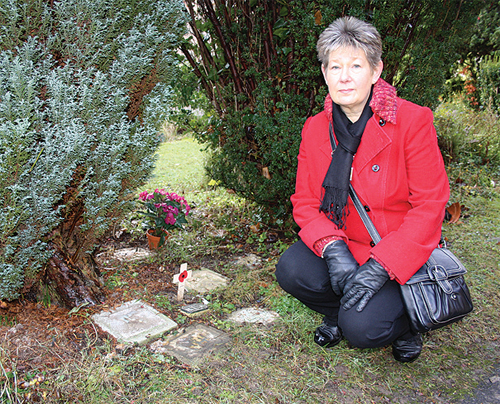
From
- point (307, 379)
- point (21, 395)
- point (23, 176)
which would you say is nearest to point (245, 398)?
point (307, 379)

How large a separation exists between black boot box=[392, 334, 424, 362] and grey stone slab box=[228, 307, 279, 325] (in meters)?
0.80

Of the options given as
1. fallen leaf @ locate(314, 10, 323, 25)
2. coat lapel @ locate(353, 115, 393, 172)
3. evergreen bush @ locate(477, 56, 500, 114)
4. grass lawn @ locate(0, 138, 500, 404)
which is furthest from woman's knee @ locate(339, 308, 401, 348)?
evergreen bush @ locate(477, 56, 500, 114)

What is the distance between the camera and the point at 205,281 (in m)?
3.14

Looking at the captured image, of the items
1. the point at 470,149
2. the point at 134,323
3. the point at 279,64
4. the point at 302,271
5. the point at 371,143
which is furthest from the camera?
the point at 470,149

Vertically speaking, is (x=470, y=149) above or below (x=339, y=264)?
below

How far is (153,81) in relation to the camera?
268cm

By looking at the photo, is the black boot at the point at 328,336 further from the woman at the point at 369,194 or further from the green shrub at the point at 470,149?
the green shrub at the point at 470,149

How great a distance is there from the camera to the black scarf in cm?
213

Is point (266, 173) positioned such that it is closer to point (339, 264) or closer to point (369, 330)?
point (339, 264)

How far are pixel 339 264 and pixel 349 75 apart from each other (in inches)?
40.0

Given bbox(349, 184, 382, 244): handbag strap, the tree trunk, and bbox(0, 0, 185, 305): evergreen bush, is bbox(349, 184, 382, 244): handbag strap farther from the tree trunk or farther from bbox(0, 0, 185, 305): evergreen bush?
the tree trunk

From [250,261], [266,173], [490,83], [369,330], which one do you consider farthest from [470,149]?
[369,330]

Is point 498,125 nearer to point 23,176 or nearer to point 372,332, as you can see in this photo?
point 372,332

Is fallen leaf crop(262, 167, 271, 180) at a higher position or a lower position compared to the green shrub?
higher
